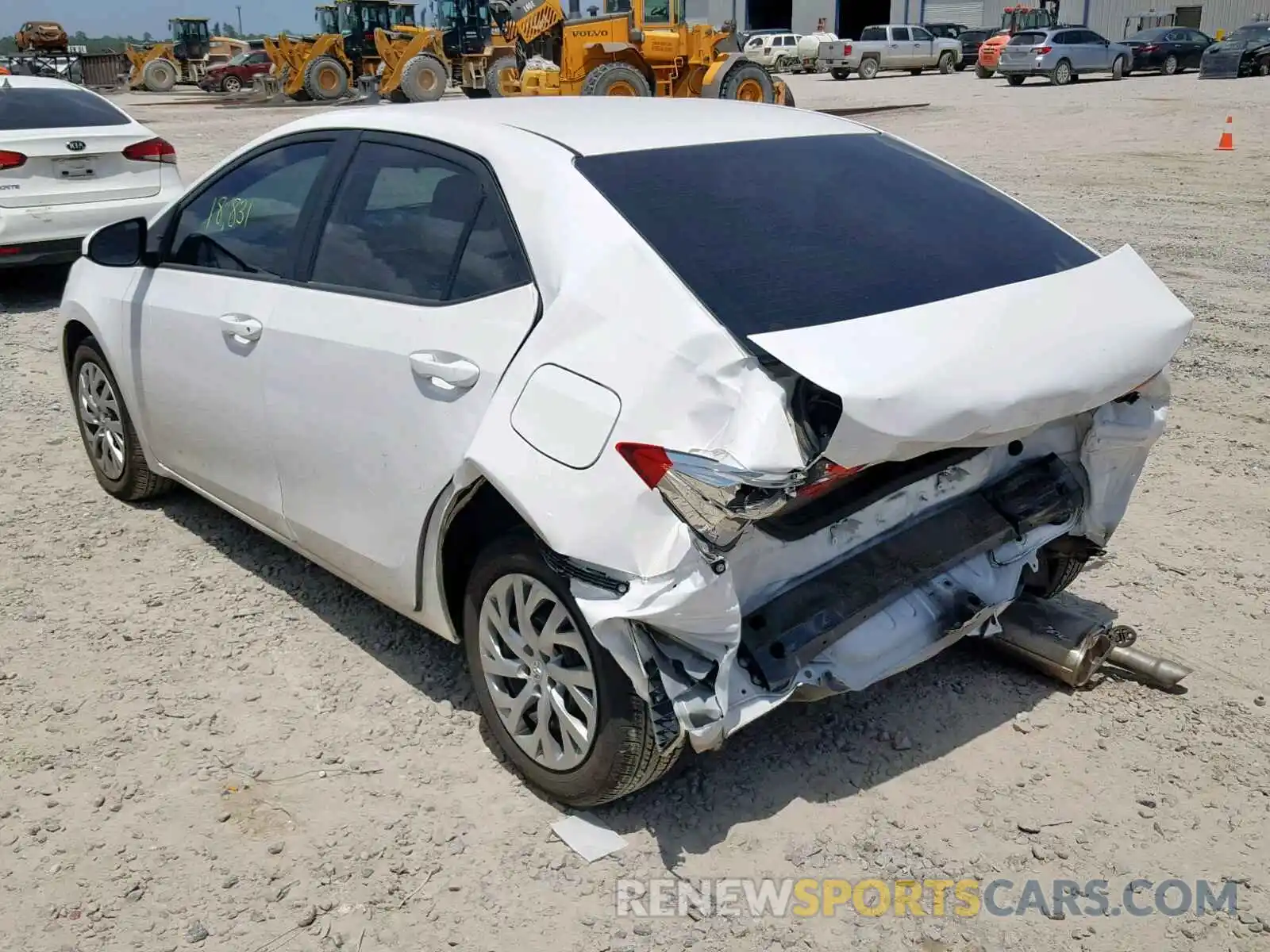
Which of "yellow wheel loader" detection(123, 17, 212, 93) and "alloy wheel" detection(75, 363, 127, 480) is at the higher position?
"yellow wheel loader" detection(123, 17, 212, 93)

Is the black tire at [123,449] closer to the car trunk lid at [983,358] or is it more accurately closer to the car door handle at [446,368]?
the car door handle at [446,368]

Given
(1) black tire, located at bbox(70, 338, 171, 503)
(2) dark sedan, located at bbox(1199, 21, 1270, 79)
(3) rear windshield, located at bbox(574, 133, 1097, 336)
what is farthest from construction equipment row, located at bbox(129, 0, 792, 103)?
(2) dark sedan, located at bbox(1199, 21, 1270, 79)

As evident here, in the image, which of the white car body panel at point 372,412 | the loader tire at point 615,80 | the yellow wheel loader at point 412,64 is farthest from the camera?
the yellow wheel loader at point 412,64

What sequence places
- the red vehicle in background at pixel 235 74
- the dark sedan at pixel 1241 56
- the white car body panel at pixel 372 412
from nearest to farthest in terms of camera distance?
the white car body panel at pixel 372 412
the dark sedan at pixel 1241 56
the red vehicle in background at pixel 235 74

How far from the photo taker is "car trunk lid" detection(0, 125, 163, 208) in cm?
831

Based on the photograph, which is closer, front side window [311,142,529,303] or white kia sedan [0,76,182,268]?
front side window [311,142,529,303]

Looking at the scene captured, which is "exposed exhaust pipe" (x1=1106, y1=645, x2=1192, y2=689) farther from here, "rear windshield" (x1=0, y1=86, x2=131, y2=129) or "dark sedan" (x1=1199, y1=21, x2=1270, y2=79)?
"dark sedan" (x1=1199, y1=21, x2=1270, y2=79)

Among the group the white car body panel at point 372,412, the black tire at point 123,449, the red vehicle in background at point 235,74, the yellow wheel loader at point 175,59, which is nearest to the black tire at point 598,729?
the white car body panel at point 372,412

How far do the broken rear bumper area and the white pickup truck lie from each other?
38423 millimetres

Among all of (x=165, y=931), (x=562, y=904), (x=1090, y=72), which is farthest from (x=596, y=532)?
(x=1090, y=72)

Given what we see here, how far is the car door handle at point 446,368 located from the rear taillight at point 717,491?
2.25ft

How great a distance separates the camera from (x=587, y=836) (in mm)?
2977

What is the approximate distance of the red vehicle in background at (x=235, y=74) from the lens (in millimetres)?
42781

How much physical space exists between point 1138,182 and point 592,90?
1071 centimetres
